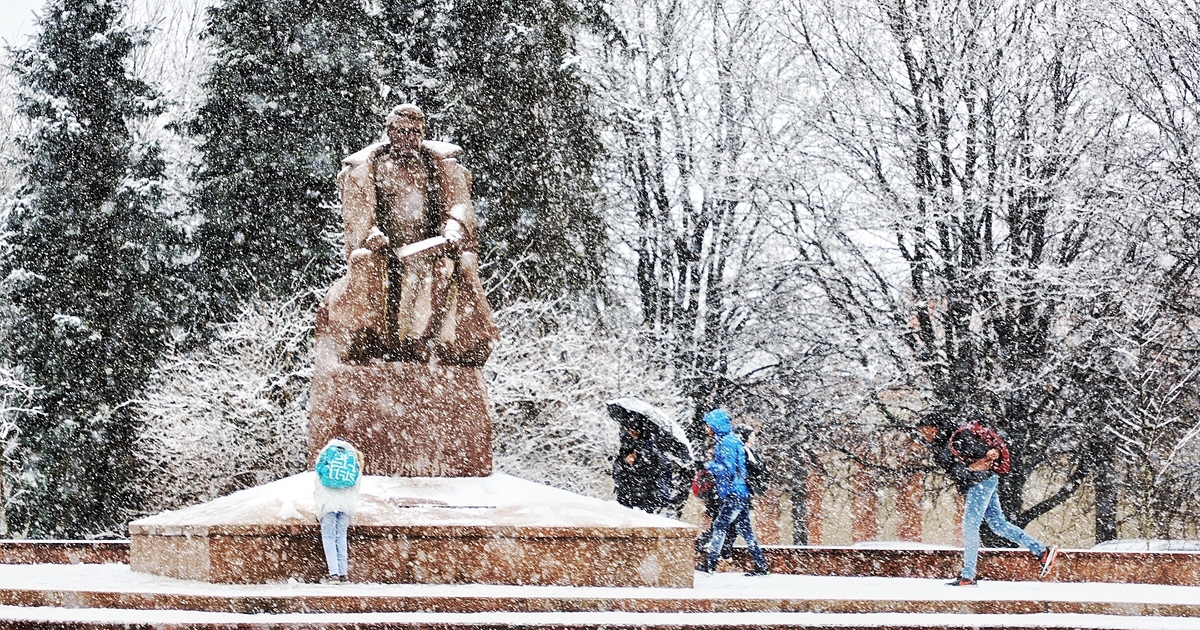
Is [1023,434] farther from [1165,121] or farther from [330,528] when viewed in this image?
[330,528]

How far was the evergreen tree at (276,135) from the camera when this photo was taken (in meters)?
24.2

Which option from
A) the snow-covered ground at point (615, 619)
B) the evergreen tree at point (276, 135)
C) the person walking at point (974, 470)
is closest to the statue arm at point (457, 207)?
the person walking at point (974, 470)

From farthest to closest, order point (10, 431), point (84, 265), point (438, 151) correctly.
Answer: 1. point (84, 265)
2. point (10, 431)
3. point (438, 151)

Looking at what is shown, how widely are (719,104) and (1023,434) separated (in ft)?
28.4

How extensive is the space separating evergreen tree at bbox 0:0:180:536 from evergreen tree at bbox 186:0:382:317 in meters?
1.67

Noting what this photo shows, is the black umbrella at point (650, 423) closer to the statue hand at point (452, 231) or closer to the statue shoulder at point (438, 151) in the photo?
the statue hand at point (452, 231)

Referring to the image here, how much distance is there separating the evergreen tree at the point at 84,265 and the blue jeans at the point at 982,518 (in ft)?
54.1

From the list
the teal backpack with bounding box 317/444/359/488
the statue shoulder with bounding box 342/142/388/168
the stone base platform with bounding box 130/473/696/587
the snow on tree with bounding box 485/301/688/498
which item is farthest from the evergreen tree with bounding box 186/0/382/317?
the teal backpack with bounding box 317/444/359/488

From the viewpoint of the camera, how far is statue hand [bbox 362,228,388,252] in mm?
11891

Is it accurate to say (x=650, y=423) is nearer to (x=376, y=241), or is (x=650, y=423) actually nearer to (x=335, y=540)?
(x=376, y=241)

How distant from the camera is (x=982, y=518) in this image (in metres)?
11.4

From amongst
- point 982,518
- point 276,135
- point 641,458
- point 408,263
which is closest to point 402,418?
point 408,263

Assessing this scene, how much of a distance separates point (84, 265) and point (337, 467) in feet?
57.4

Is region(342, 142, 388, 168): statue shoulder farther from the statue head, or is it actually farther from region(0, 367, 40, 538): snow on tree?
region(0, 367, 40, 538): snow on tree
